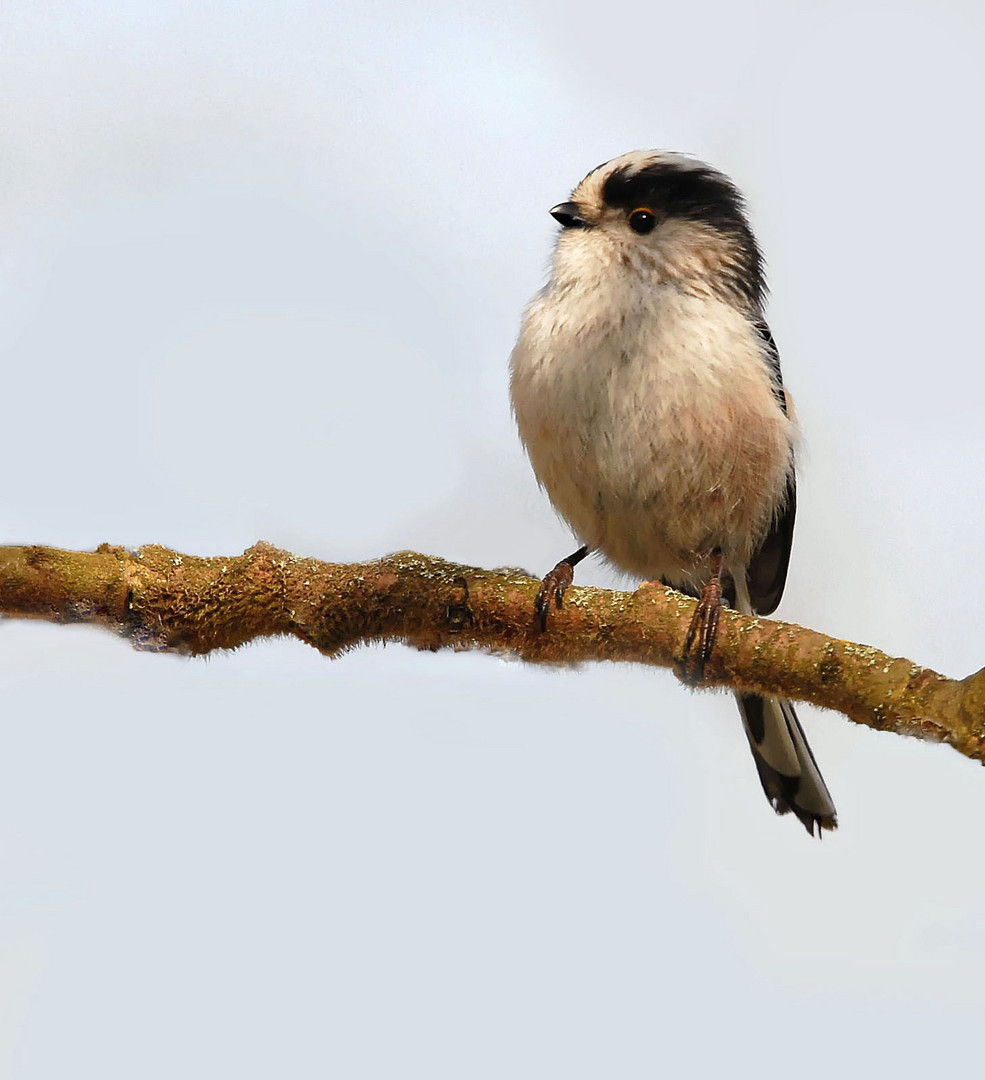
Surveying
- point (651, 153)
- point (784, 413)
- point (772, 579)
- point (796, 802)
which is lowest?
point (796, 802)

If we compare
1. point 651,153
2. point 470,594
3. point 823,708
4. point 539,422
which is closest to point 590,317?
point 539,422

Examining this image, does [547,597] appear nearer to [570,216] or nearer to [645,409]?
[645,409]

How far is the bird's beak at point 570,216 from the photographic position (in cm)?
373

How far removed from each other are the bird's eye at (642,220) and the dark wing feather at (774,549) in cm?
47

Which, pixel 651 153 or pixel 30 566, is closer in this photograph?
pixel 30 566

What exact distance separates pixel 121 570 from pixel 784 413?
215 cm

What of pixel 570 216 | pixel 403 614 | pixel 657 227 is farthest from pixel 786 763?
pixel 570 216

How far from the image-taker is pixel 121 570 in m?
2.80

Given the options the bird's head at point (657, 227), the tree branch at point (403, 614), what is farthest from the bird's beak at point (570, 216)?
the tree branch at point (403, 614)

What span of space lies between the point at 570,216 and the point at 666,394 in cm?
73

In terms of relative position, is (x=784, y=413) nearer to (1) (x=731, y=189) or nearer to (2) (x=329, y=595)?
(1) (x=731, y=189)

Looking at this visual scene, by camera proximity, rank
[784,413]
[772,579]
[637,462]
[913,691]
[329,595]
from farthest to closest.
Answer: [772,579]
[784,413]
[637,462]
[329,595]
[913,691]

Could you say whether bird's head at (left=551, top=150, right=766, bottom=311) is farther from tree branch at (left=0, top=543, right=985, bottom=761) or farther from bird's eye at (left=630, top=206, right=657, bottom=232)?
tree branch at (left=0, top=543, right=985, bottom=761)

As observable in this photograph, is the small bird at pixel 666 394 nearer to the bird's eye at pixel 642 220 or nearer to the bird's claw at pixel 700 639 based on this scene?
the bird's eye at pixel 642 220
